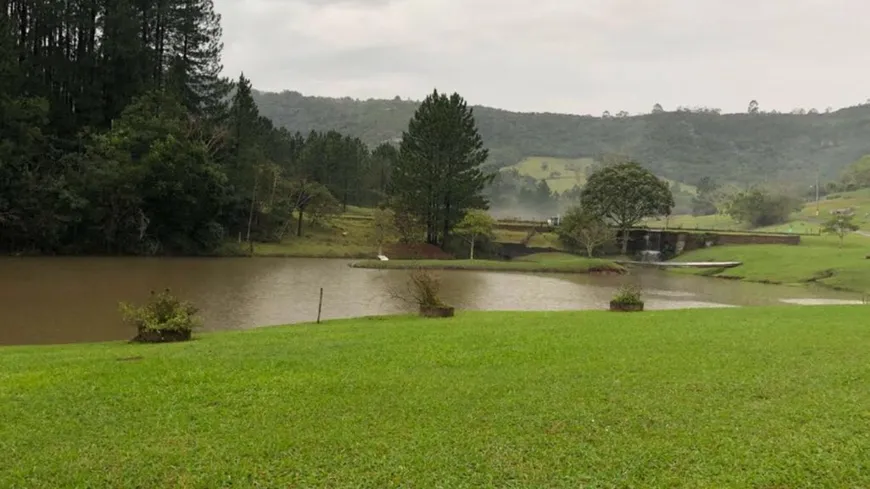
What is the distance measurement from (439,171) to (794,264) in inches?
1164

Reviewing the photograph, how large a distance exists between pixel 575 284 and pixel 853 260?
2170 cm

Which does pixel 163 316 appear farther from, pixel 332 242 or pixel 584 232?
pixel 584 232

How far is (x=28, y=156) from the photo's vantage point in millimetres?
40938

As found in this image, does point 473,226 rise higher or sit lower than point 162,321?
higher

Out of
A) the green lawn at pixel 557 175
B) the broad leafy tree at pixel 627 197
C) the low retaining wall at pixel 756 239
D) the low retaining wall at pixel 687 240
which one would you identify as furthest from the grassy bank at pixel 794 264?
the green lawn at pixel 557 175

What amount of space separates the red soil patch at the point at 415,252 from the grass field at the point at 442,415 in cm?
4301

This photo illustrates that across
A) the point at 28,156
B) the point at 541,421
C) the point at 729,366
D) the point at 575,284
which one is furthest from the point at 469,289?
the point at 28,156

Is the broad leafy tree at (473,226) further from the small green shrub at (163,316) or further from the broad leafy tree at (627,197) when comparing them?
the small green shrub at (163,316)

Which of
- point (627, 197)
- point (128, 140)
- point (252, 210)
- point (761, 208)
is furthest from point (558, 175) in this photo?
point (128, 140)

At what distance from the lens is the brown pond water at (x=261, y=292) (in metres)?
19.8

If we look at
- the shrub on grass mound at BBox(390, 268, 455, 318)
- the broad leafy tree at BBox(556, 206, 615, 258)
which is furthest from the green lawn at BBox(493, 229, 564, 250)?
the shrub on grass mound at BBox(390, 268, 455, 318)

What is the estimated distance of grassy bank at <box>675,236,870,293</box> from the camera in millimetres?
40469

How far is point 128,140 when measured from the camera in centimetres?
4412

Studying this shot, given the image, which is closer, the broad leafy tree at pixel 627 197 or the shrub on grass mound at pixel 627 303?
the shrub on grass mound at pixel 627 303
